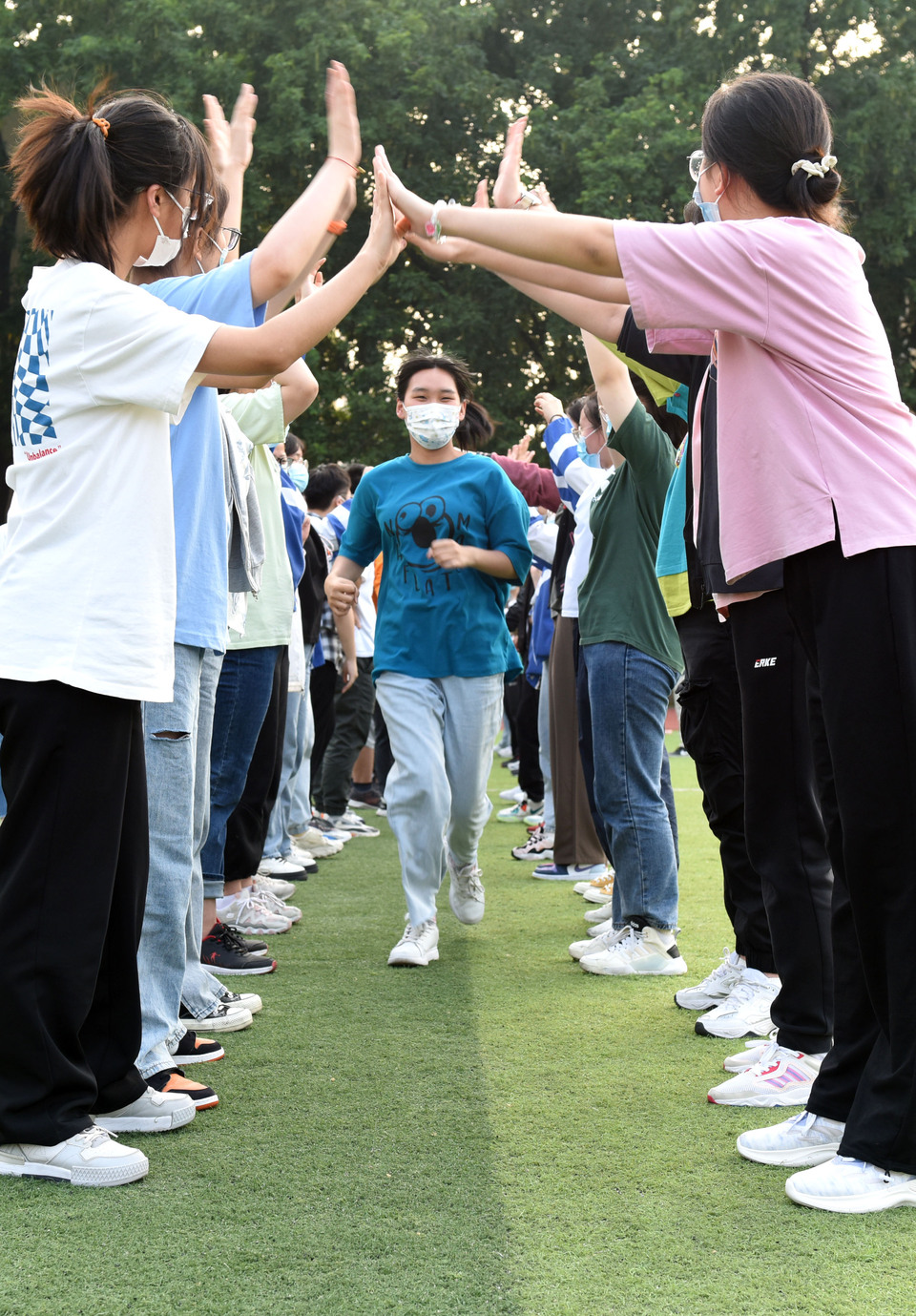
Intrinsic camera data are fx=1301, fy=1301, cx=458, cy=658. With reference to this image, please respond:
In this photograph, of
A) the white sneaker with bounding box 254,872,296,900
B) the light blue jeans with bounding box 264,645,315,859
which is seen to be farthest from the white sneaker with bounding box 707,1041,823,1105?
the light blue jeans with bounding box 264,645,315,859

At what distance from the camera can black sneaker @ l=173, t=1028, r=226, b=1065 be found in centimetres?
366

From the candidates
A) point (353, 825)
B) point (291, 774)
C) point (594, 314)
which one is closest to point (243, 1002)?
point (594, 314)

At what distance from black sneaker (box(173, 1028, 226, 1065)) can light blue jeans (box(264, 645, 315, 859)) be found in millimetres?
3110

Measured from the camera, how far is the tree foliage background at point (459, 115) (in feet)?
71.0

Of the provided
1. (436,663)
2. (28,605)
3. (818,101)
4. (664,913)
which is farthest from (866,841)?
(436,663)

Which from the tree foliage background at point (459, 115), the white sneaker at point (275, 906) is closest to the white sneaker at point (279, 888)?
the white sneaker at point (275, 906)

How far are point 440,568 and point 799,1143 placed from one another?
2904 millimetres

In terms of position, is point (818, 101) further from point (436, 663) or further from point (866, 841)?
point (436, 663)

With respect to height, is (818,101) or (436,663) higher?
(818,101)

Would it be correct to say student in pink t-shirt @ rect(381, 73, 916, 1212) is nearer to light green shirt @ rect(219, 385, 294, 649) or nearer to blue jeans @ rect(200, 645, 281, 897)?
light green shirt @ rect(219, 385, 294, 649)

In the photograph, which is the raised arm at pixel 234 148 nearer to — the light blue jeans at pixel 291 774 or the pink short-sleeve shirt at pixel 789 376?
Result: the pink short-sleeve shirt at pixel 789 376

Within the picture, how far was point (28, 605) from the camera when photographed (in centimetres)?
275

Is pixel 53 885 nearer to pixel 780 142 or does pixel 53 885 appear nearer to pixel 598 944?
pixel 780 142

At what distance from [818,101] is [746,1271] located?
240 cm
